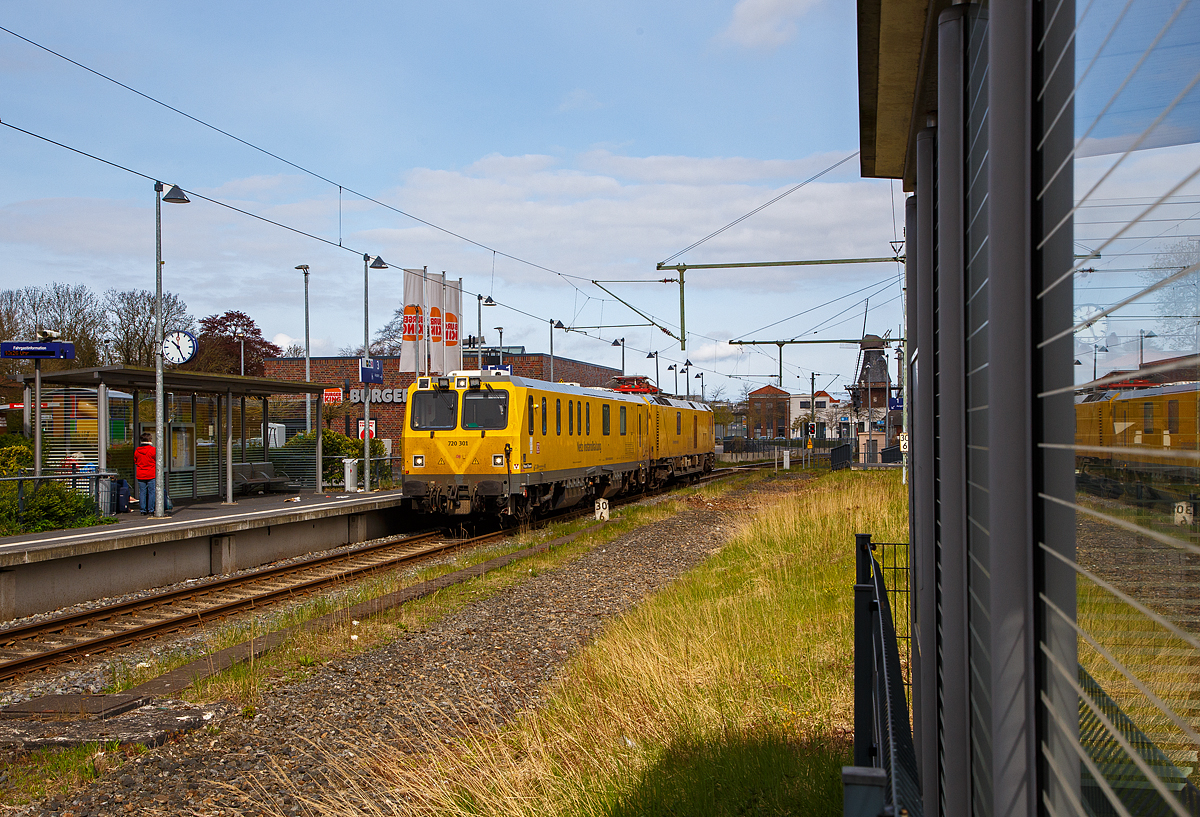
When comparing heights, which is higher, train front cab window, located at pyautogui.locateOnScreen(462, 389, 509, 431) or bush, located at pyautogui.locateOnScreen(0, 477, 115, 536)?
train front cab window, located at pyautogui.locateOnScreen(462, 389, 509, 431)

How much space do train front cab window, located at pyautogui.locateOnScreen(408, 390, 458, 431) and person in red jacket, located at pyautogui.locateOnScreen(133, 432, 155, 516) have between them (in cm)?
474

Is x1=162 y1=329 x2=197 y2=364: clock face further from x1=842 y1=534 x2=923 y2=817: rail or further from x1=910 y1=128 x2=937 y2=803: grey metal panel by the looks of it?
x1=910 y1=128 x2=937 y2=803: grey metal panel

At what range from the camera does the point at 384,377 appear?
5216 cm

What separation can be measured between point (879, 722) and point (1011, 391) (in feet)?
3.40

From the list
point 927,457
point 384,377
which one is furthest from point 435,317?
point 384,377

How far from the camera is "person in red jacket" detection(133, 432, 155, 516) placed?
57.3ft

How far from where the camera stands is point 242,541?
1556 cm

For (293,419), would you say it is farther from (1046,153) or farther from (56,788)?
(1046,153)

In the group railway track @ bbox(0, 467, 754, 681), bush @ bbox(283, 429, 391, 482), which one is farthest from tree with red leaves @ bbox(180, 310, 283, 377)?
railway track @ bbox(0, 467, 754, 681)

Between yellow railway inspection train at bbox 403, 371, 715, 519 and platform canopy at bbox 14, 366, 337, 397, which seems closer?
platform canopy at bbox 14, 366, 337, 397

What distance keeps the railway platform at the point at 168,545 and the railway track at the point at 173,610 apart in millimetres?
715

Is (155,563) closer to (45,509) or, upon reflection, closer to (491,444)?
(45,509)

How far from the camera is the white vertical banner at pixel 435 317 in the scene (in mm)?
26359

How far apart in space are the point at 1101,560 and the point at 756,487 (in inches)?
1147
